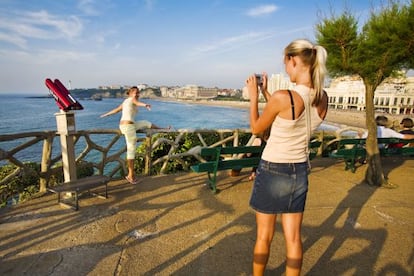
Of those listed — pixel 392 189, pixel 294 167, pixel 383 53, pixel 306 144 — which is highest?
pixel 383 53

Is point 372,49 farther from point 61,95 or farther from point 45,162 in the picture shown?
point 45,162

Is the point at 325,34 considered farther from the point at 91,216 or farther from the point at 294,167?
the point at 91,216

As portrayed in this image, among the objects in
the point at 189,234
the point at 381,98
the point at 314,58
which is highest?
the point at 314,58

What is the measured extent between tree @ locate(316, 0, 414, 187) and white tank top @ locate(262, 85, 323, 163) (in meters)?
3.63

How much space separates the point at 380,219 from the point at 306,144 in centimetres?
258

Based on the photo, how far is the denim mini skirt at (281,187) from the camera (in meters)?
1.74

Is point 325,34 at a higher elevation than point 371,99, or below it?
higher

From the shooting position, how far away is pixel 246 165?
4.52 m

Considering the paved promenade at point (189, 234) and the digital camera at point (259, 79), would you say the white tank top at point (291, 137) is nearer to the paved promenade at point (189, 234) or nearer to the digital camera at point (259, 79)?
the digital camera at point (259, 79)

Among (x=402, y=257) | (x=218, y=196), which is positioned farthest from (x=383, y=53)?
(x=218, y=196)

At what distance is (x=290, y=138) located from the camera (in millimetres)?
1688

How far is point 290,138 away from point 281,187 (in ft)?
1.08

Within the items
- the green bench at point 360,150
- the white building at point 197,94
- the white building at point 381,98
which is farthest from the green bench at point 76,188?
the white building at point 197,94

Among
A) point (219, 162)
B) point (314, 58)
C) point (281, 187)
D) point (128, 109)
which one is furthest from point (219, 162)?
point (314, 58)
